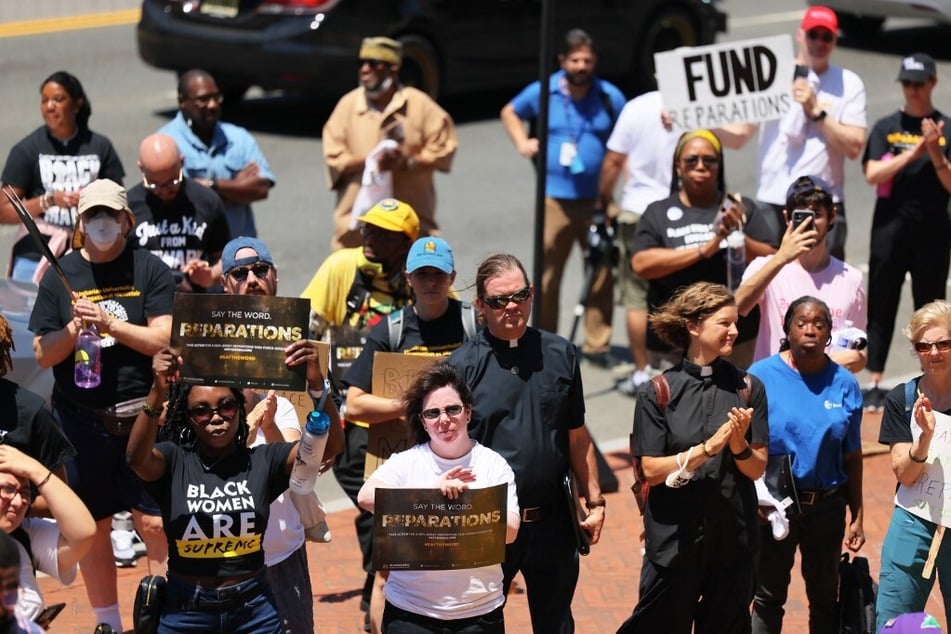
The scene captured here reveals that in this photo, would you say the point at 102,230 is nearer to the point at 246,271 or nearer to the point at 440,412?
the point at 246,271

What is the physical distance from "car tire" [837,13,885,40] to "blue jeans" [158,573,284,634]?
16.0 meters

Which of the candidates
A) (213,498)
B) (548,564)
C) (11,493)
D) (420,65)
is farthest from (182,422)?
(420,65)

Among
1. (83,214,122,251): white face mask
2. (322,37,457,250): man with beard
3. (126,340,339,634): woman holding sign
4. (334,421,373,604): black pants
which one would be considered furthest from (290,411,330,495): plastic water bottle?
(322,37,457,250): man with beard

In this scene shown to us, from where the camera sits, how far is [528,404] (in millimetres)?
6730

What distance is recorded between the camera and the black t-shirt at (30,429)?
612cm

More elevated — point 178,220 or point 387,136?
point 387,136

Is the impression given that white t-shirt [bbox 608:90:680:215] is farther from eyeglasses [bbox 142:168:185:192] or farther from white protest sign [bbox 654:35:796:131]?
eyeglasses [bbox 142:168:185:192]

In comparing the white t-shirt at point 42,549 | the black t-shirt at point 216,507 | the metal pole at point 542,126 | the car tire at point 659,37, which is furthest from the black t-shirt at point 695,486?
the car tire at point 659,37

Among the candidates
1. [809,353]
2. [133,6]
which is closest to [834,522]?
[809,353]

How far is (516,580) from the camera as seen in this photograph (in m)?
8.50

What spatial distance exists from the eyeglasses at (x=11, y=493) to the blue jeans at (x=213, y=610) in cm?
74

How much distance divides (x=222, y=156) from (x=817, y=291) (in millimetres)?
3844

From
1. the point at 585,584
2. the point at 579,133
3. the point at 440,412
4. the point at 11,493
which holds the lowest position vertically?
the point at 585,584

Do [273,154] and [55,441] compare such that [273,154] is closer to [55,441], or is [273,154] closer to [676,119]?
[676,119]
